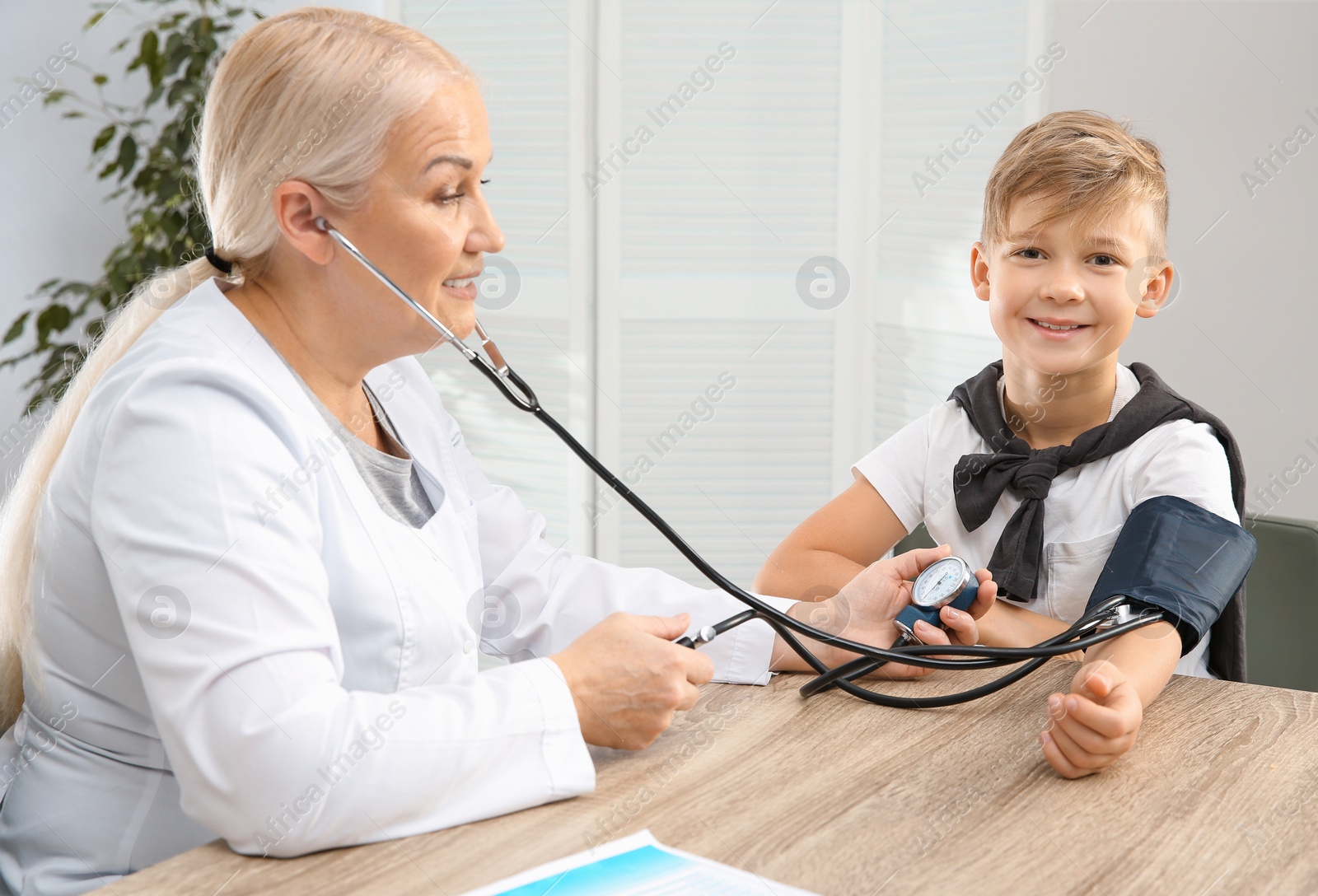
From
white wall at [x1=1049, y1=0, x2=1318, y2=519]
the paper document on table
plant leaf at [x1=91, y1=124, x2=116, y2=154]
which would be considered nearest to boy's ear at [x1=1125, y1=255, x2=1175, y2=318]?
the paper document on table

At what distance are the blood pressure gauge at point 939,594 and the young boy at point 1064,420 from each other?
13 cm

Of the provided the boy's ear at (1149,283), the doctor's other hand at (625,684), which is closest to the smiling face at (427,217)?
the doctor's other hand at (625,684)

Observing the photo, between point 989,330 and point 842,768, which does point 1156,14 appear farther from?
point 842,768

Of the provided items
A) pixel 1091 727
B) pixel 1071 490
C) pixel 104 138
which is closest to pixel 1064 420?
pixel 1071 490

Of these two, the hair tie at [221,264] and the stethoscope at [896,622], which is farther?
the hair tie at [221,264]

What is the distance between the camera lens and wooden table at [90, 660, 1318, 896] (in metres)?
0.73

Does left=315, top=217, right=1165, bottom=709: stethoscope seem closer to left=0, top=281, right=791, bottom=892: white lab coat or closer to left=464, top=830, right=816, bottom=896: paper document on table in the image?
left=0, top=281, right=791, bottom=892: white lab coat

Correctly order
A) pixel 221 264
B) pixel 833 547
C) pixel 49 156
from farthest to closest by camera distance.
→ pixel 49 156, pixel 833 547, pixel 221 264

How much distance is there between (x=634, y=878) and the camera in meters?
0.73

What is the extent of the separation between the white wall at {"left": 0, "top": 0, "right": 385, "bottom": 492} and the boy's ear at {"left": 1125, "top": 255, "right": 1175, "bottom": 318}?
3.13 m

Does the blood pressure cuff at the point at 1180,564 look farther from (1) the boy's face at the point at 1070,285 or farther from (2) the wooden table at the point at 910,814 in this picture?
(1) the boy's face at the point at 1070,285

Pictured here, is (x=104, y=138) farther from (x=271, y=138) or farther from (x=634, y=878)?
(x=634, y=878)

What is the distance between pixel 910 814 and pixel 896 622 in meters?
0.32

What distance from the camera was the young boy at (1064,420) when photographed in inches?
49.8
